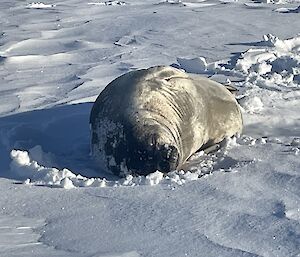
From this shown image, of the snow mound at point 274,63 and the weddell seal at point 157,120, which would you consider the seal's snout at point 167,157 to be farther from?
the snow mound at point 274,63

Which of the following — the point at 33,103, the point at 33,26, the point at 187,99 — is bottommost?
the point at 33,26

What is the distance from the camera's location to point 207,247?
305 centimetres

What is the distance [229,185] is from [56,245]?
1.07 metres

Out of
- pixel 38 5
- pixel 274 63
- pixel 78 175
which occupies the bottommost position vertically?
pixel 38 5

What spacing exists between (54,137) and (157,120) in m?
0.89

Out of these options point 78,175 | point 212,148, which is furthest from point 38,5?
point 78,175

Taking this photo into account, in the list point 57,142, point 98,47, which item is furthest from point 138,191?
point 98,47

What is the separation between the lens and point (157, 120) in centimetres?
426

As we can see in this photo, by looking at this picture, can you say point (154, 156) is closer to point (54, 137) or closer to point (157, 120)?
point (157, 120)

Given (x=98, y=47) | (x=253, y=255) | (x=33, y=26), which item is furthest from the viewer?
(x=33, y=26)

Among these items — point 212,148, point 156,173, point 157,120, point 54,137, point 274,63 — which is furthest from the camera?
point 274,63

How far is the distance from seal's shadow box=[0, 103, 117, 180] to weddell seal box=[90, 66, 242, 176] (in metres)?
0.17

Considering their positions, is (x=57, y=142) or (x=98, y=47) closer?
(x=57, y=142)

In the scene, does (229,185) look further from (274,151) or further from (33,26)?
(33,26)
